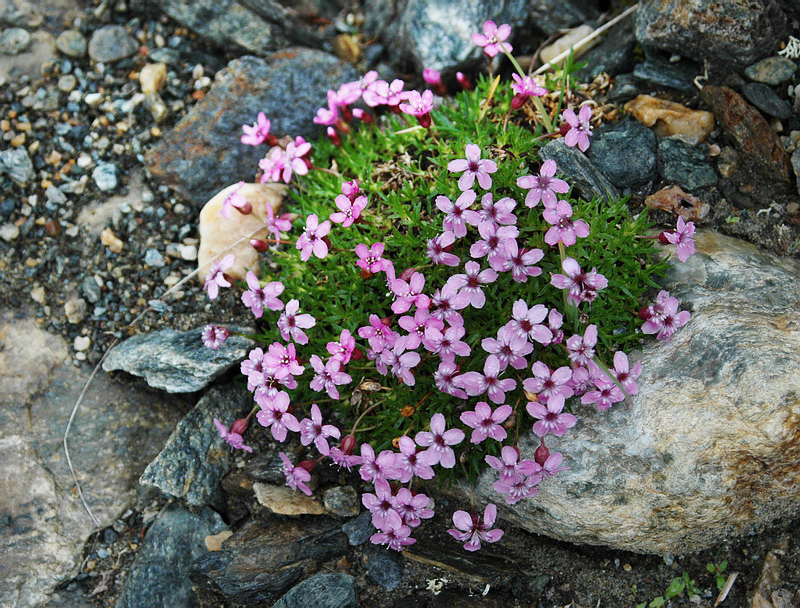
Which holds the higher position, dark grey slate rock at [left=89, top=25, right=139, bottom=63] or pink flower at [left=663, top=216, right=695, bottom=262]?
pink flower at [left=663, top=216, right=695, bottom=262]

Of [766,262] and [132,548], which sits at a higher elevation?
[766,262]

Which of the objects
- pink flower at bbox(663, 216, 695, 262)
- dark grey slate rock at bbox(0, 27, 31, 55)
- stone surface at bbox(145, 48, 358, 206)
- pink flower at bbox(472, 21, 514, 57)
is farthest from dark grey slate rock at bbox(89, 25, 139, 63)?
pink flower at bbox(663, 216, 695, 262)

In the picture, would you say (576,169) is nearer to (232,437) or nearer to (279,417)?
(279,417)

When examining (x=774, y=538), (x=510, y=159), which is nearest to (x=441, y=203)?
(x=510, y=159)

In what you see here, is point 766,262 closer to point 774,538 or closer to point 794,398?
point 794,398

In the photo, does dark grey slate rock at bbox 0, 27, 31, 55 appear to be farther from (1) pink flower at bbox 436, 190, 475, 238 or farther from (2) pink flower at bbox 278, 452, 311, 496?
(2) pink flower at bbox 278, 452, 311, 496
